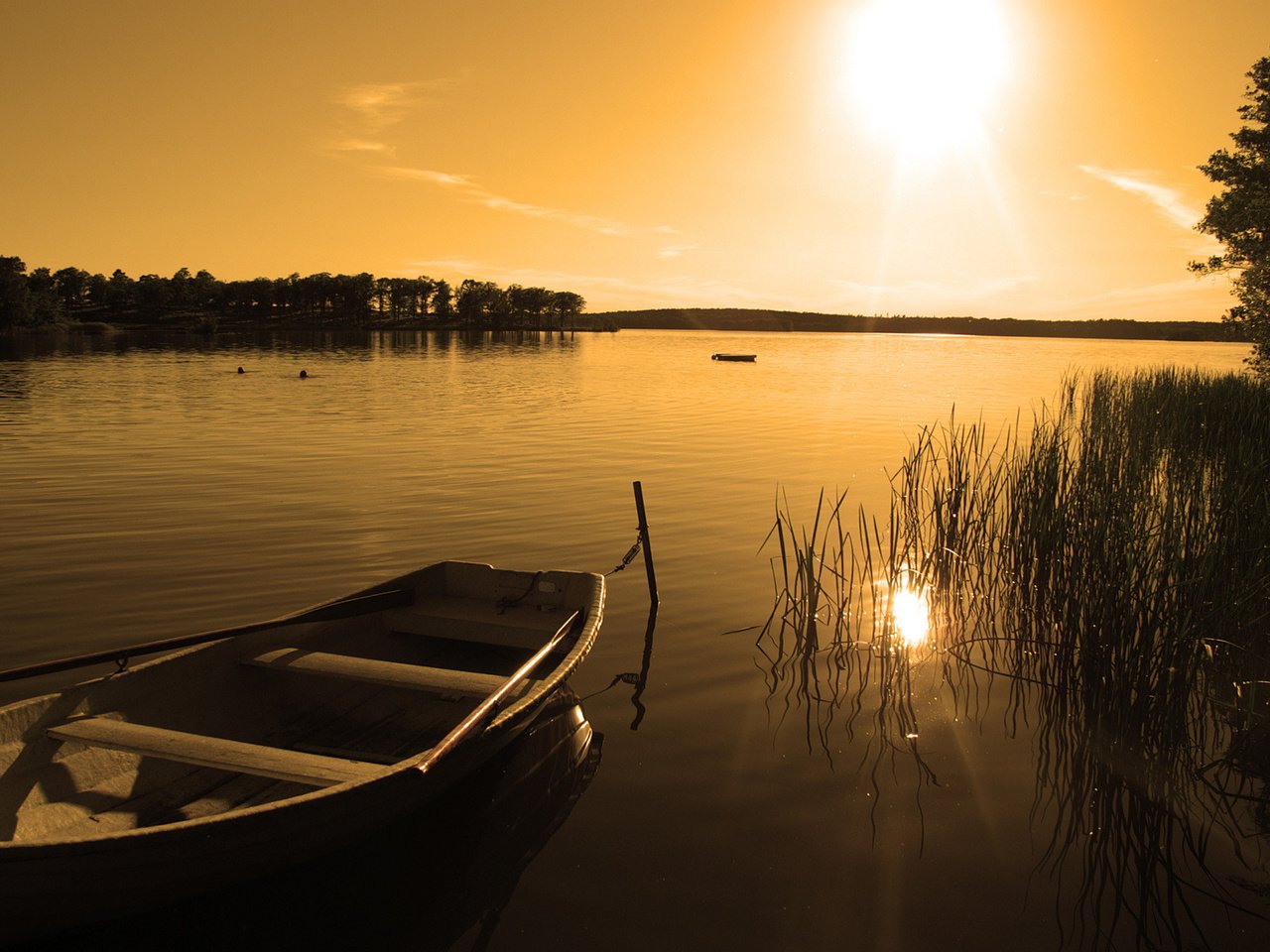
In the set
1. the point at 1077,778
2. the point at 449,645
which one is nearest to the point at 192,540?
the point at 449,645

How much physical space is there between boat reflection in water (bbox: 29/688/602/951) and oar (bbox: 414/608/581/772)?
18.6 inches

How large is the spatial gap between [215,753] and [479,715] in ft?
4.69

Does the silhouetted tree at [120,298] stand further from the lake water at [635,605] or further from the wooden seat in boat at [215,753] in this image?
the wooden seat in boat at [215,753]

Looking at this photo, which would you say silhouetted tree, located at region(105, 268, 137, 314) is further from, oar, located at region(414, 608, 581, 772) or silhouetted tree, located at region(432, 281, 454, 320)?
oar, located at region(414, 608, 581, 772)

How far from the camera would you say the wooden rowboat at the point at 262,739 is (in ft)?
11.8

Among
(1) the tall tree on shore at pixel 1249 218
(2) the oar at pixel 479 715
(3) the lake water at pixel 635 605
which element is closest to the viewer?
(2) the oar at pixel 479 715

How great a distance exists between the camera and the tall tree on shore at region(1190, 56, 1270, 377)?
22.9 m

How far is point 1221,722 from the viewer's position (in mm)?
6469

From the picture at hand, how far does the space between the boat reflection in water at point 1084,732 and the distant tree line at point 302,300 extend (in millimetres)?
118803

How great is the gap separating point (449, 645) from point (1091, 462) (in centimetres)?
690

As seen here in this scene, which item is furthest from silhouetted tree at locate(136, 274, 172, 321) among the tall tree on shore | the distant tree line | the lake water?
the tall tree on shore

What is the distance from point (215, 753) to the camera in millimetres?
4398

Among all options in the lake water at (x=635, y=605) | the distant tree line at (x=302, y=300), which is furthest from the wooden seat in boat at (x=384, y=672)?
the distant tree line at (x=302, y=300)

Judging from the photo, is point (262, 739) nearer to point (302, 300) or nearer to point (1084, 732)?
point (1084, 732)
